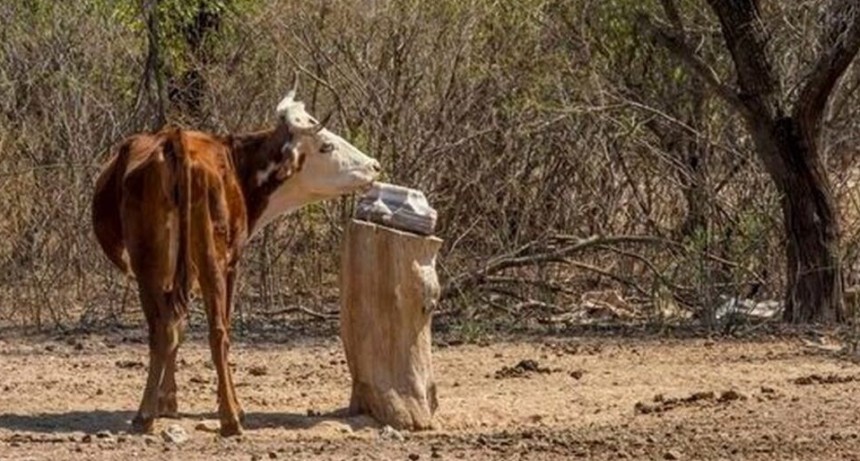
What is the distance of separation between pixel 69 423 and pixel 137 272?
0.97m

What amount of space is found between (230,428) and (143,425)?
0.47m

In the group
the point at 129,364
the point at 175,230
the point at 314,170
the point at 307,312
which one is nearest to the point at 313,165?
the point at 314,170

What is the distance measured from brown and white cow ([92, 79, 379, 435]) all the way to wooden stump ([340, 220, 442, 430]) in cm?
67

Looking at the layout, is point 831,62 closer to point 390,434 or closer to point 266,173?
point 266,173

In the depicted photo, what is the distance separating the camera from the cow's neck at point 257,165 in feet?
39.0

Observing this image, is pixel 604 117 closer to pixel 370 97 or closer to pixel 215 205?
pixel 370 97

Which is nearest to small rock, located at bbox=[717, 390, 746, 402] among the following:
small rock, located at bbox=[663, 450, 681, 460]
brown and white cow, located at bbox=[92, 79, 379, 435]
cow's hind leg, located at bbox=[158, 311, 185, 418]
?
small rock, located at bbox=[663, 450, 681, 460]

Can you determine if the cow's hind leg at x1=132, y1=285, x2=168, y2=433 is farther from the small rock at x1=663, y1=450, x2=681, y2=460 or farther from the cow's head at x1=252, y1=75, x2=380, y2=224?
the small rock at x1=663, y1=450, x2=681, y2=460

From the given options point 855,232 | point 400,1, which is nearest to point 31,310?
point 400,1

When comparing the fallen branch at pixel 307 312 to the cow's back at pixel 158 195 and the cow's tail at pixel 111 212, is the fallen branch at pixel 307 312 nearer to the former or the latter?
the cow's tail at pixel 111 212

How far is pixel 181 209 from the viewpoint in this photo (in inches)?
430

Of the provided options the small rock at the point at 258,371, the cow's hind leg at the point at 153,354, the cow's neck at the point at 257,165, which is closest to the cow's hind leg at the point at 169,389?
the cow's hind leg at the point at 153,354

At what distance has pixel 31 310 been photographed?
1616 centimetres

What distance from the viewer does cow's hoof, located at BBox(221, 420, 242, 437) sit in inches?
433
